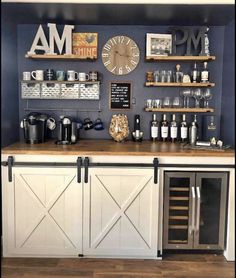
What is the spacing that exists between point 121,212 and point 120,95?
41.5 inches

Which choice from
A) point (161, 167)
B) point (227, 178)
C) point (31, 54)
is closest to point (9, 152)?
point (31, 54)

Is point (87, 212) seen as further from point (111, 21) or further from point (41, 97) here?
point (111, 21)

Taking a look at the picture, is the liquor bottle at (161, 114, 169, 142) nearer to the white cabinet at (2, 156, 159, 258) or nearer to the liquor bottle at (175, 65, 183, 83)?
the liquor bottle at (175, 65, 183, 83)

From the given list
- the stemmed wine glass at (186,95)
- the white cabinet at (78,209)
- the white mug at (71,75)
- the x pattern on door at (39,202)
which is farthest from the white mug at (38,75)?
the stemmed wine glass at (186,95)

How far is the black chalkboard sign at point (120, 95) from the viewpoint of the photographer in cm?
277

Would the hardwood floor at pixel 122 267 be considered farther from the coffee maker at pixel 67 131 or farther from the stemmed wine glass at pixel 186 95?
the stemmed wine glass at pixel 186 95

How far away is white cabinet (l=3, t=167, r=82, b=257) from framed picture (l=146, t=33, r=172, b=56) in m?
1.21

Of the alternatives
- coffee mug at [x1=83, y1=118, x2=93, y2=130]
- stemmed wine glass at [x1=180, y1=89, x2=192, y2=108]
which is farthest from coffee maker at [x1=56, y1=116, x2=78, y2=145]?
stemmed wine glass at [x1=180, y1=89, x2=192, y2=108]

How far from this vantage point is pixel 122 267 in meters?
2.22

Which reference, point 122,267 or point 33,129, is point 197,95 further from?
point 122,267

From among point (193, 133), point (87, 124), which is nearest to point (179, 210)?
point (193, 133)

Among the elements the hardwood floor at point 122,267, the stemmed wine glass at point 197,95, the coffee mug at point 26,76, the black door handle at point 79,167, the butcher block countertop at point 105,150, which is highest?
the coffee mug at point 26,76

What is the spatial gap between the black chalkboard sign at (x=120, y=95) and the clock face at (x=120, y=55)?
11 centimetres

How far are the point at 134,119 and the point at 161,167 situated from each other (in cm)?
69
